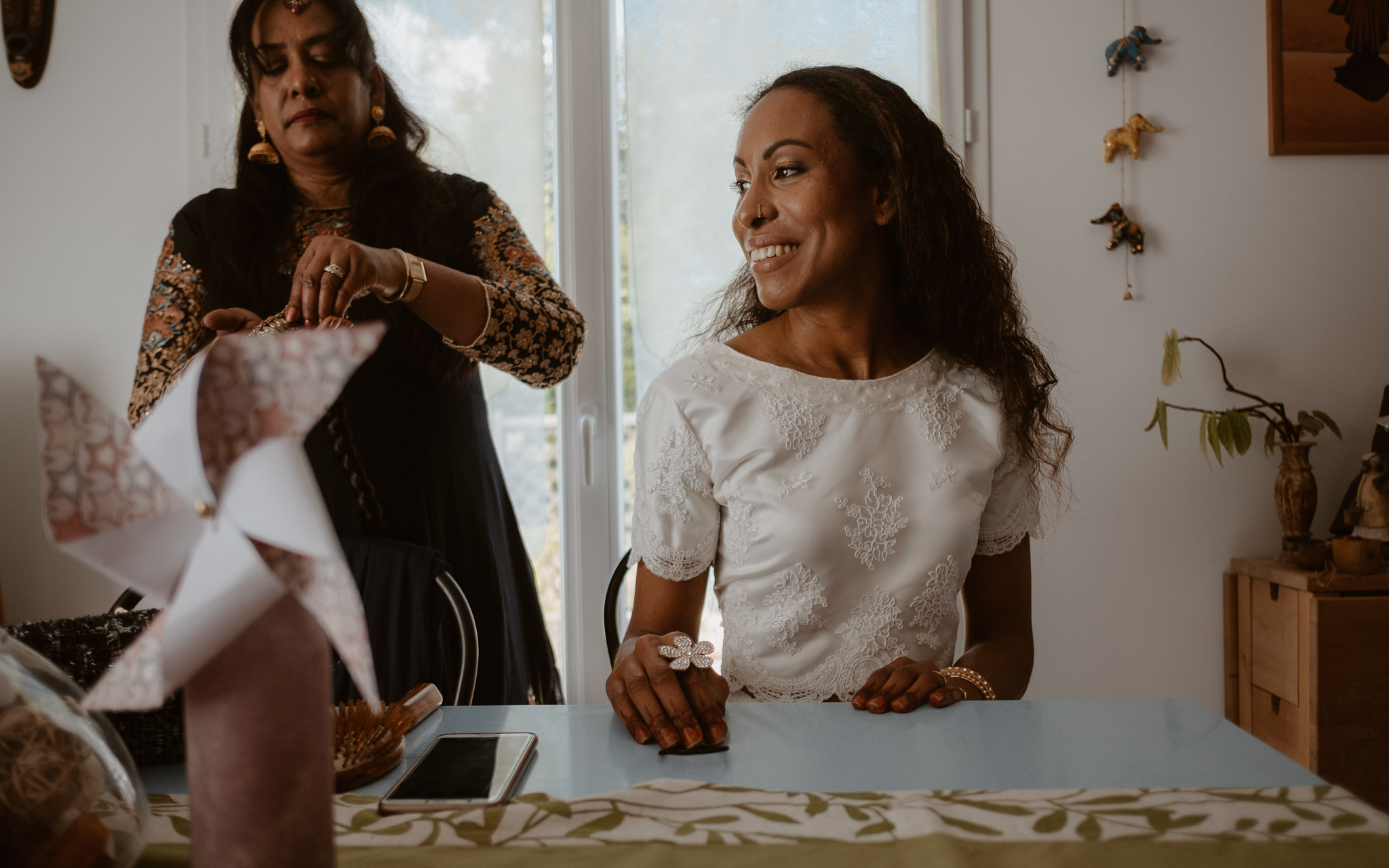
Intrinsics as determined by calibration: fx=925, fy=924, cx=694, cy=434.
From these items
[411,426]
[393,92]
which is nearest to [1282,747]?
[411,426]

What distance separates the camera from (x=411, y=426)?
1659 mm

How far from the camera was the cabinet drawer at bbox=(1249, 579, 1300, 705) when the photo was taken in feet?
7.31

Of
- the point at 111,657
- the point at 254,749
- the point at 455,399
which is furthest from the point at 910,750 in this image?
the point at 455,399

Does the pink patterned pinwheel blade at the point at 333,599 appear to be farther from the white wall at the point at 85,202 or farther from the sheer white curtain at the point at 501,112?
the white wall at the point at 85,202

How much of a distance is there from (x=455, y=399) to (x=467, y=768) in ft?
3.62

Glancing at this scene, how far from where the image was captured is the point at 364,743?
2.44 feet

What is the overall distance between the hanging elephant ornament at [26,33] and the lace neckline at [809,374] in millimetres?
2329

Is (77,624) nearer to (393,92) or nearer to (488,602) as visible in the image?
(488,602)

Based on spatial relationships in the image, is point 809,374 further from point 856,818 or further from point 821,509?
point 856,818

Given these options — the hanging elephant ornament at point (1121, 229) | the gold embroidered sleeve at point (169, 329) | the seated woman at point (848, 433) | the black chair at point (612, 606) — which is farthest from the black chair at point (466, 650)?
the hanging elephant ornament at point (1121, 229)

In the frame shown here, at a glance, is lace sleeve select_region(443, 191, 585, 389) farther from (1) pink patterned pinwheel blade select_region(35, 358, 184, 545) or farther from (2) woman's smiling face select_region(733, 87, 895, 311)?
(1) pink patterned pinwheel blade select_region(35, 358, 184, 545)

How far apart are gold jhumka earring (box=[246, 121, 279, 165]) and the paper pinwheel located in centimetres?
131

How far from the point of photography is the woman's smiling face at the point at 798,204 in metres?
1.23

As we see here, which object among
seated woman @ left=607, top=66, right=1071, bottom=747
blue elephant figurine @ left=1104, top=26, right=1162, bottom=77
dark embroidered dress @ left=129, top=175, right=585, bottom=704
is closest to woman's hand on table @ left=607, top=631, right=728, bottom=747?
seated woman @ left=607, top=66, right=1071, bottom=747
